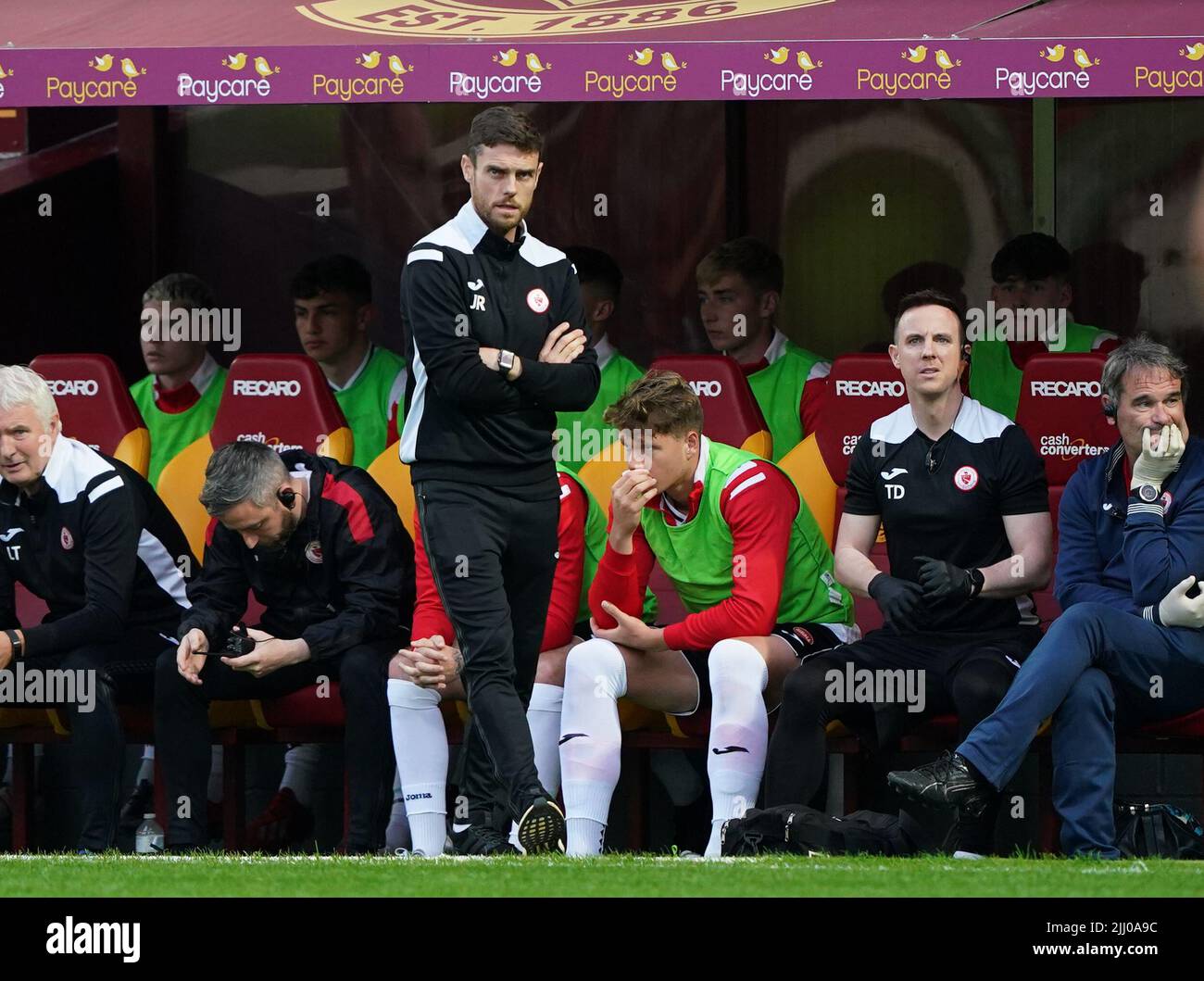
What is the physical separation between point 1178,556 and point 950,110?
10.9 feet

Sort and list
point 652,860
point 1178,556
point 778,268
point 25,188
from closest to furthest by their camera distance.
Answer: point 652,860
point 1178,556
point 778,268
point 25,188

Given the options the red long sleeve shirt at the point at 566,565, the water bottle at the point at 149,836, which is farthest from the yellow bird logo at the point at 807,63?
the water bottle at the point at 149,836

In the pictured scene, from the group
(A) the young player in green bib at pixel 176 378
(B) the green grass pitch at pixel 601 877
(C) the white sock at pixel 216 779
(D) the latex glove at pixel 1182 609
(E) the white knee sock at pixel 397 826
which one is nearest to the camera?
(B) the green grass pitch at pixel 601 877

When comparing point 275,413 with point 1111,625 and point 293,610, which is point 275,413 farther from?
point 1111,625

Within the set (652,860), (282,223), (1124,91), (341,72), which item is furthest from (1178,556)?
(282,223)

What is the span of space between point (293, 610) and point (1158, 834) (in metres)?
2.49

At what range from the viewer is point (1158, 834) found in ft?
17.7

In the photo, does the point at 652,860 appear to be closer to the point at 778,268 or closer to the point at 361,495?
the point at 361,495

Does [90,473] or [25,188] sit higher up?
[25,188]

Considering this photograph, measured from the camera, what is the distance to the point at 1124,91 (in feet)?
19.5

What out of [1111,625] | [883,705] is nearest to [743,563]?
[883,705]

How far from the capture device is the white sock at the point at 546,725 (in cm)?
612

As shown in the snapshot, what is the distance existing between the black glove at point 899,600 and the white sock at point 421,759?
126cm

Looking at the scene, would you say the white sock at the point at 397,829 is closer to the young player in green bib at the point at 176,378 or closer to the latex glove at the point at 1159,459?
the young player in green bib at the point at 176,378
